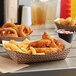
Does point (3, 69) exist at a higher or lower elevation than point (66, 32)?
lower

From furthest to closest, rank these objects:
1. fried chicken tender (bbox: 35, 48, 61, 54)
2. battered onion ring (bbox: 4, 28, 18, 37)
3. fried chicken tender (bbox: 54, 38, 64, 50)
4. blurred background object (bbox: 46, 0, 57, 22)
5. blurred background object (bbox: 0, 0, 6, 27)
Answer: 1. blurred background object (bbox: 46, 0, 57, 22)
2. blurred background object (bbox: 0, 0, 6, 27)
3. battered onion ring (bbox: 4, 28, 18, 37)
4. fried chicken tender (bbox: 54, 38, 64, 50)
5. fried chicken tender (bbox: 35, 48, 61, 54)

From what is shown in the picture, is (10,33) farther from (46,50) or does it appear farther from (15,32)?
(46,50)

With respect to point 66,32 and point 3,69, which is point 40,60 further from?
point 66,32

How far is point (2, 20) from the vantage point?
2.13 meters

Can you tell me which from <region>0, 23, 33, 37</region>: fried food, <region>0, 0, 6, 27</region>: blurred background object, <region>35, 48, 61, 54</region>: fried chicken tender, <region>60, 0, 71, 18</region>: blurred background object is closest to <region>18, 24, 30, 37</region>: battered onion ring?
<region>0, 23, 33, 37</region>: fried food

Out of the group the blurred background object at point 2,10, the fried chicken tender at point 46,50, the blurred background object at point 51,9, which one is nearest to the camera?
the fried chicken tender at point 46,50

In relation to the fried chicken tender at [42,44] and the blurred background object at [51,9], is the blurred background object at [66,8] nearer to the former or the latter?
the blurred background object at [51,9]

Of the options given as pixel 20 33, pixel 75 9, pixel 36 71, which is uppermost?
pixel 75 9

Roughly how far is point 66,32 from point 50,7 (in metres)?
0.83

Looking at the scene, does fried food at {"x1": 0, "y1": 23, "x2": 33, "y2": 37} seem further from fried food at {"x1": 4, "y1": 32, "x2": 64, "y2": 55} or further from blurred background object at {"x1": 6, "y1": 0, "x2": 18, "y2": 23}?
blurred background object at {"x1": 6, "y1": 0, "x2": 18, "y2": 23}

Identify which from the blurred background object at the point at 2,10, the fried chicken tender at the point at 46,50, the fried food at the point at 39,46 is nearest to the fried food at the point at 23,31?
the fried food at the point at 39,46

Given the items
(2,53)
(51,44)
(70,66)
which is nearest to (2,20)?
(2,53)

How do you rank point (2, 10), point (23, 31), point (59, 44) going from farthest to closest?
point (2, 10) < point (23, 31) < point (59, 44)

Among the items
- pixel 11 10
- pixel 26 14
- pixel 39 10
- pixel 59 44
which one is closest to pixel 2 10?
pixel 11 10
